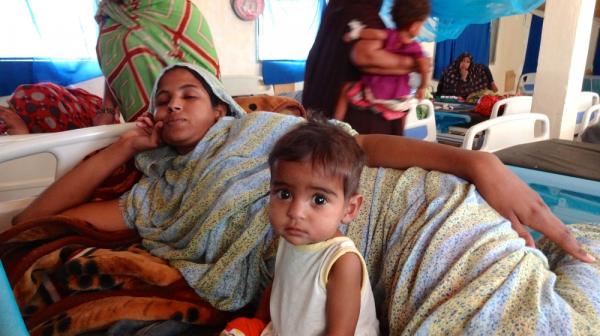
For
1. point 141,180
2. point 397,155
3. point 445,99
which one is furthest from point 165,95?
point 445,99

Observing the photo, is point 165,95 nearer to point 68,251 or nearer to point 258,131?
point 258,131

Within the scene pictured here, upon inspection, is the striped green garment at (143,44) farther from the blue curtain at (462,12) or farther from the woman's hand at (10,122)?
the blue curtain at (462,12)

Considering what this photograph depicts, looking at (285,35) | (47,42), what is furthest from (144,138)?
(285,35)

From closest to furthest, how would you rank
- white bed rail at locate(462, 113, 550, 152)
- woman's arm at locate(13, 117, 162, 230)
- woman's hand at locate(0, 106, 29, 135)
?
woman's arm at locate(13, 117, 162, 230), woman's hand at locate(0, 106, 29, 135), white bed rail at locate(462, 113, 550, 152)

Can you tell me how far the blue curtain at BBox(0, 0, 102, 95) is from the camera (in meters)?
2.67

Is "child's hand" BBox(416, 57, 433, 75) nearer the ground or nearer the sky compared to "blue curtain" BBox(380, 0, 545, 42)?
nearer the ground

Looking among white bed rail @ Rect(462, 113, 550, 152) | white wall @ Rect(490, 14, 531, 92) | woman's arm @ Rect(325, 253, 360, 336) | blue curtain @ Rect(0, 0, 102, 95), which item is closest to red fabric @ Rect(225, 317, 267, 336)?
woman's arm @ Rect(325, 253, 360, 336)

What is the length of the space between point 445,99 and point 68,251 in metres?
3.89

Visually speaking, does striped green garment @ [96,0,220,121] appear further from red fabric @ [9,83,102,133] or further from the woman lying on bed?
red fabric @ [9,83,102,133]

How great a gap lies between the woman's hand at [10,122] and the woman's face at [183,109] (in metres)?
1.00

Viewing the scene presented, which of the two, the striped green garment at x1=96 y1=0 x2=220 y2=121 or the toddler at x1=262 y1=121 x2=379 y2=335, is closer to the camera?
the toddler at x1=262 y1=121 x2=379 y2=335

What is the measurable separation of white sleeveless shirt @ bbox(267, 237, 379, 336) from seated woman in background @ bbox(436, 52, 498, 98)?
4647 mm

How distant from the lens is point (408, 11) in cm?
129

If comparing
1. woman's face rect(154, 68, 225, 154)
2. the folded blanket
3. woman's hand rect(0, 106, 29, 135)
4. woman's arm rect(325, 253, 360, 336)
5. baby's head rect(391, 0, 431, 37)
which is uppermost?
baby's head rect(391, 0, 431, 37)
